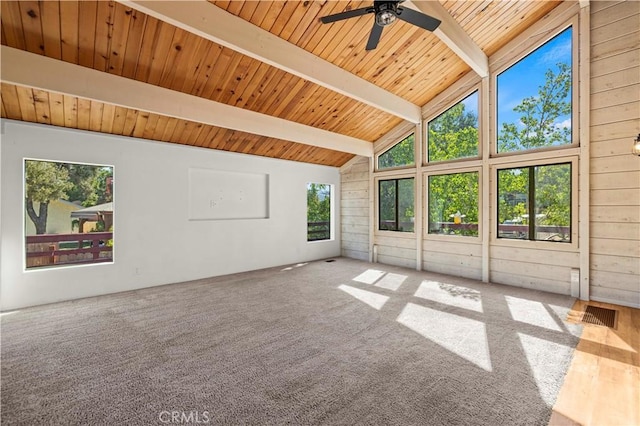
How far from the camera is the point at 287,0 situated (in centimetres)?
317

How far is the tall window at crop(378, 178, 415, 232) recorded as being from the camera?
6.55 m

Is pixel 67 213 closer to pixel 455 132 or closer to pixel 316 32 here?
pixel 316 32

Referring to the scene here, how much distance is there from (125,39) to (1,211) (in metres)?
2.93

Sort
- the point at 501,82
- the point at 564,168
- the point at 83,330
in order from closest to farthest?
the point at 83,330, the point at 564,168, the point at 501,82

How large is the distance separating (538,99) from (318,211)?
5.24 metres

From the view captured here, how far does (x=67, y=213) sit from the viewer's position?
4.37 metres

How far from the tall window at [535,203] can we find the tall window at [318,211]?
4278 millimetres

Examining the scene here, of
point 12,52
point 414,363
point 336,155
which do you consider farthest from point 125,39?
point 336,155

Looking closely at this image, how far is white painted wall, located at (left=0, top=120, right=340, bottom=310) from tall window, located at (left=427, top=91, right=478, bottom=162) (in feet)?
10.6

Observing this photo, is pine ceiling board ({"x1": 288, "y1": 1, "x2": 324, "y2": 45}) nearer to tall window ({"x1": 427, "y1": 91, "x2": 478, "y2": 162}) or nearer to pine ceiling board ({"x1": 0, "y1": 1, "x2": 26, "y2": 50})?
pine ceiling board ({"x1": 0, "y1": 1, "x2": 26, "y2": 50})

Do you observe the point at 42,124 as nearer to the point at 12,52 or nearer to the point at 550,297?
the point at 12,52

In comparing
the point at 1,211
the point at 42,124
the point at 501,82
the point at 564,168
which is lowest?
the point at 1,211

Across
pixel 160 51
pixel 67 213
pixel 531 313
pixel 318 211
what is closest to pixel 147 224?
pixel 67 213

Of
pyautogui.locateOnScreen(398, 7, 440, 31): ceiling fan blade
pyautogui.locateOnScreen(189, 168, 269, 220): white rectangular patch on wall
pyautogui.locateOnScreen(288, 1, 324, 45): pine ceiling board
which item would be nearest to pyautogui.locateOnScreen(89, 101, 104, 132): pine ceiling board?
pyautogui.locateOnScreen(189, 168, 269, 220): white rectangular patch on wall
